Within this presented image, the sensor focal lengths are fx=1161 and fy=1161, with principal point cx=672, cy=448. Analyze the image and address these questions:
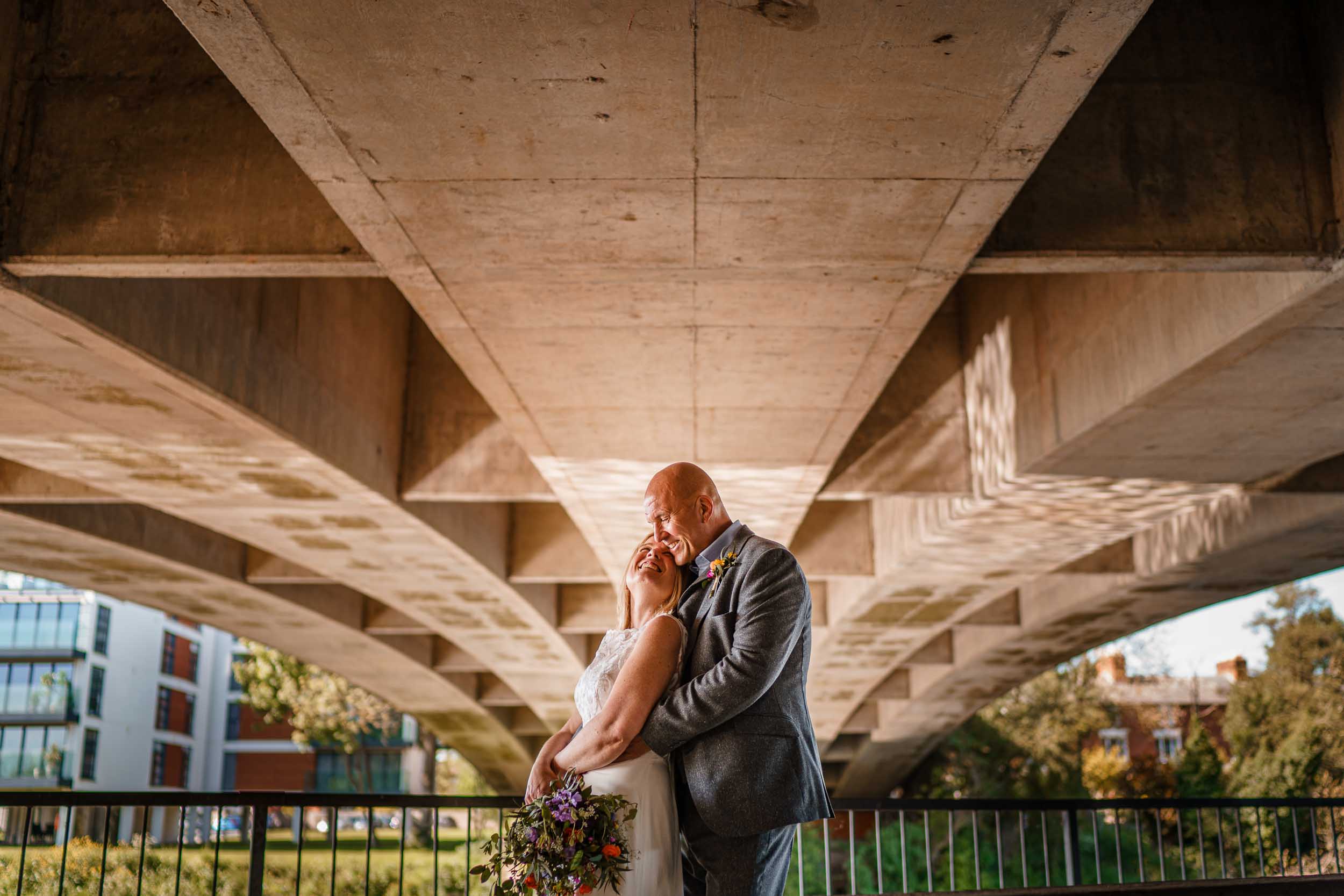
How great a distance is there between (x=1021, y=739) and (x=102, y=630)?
1928 inches

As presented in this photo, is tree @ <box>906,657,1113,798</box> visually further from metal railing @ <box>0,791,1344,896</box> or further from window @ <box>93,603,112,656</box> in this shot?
window @ <box>93,603,112,656</box>

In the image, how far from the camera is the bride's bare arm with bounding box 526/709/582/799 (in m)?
3.43

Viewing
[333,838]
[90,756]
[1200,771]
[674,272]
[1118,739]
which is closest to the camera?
[674,272]

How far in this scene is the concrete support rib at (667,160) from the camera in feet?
13.0

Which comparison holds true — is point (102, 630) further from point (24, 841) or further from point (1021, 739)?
point (24, 841)

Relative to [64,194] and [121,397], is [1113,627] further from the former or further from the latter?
[64,194]

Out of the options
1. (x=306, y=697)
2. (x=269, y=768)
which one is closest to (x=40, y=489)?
(x=306, y=697)

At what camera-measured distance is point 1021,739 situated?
4522 cm

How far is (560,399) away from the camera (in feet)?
27.1

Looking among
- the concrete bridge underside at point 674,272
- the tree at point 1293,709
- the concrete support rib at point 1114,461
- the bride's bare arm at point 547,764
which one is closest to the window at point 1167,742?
the tree at point 1293,709

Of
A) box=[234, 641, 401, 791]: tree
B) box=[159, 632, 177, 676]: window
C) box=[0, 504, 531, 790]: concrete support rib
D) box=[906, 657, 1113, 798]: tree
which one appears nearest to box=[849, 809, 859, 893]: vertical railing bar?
box=[0, 504, 531, 790]: concrete support rib

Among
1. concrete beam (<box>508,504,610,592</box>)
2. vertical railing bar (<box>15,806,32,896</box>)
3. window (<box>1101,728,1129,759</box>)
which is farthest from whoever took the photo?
window (<box>1101,728,1129,759</box>)

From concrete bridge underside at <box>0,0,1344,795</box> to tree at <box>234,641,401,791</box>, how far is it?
32.0 m

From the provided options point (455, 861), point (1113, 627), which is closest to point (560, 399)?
point (1113, 627)
